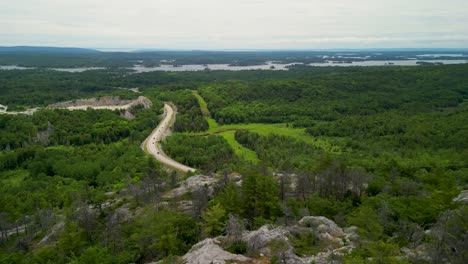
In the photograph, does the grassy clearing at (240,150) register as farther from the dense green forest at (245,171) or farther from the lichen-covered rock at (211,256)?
the lichen-covered rock at (211,256)

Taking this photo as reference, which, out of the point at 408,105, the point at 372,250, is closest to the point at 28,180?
the point at 372,250

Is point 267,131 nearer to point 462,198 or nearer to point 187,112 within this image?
point 187,112

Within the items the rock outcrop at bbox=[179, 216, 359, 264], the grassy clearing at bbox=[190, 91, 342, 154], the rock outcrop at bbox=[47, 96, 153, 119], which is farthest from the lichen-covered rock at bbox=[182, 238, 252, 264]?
the rock outcrop at bbox=[47, 96, 153, 119]

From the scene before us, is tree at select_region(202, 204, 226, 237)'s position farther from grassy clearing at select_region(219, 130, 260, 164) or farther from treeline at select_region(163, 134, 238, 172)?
grassy clearing at select_region(219, 130, 260, 164)

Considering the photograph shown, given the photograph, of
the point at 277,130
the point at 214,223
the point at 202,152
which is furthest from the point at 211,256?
the point at 277,130

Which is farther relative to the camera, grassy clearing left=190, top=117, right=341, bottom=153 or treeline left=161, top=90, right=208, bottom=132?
treeline left=161, top=90, right=208, bottom=132

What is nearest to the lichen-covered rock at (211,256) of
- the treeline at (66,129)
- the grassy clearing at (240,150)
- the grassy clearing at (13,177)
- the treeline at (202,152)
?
the treeline at (202,152)
